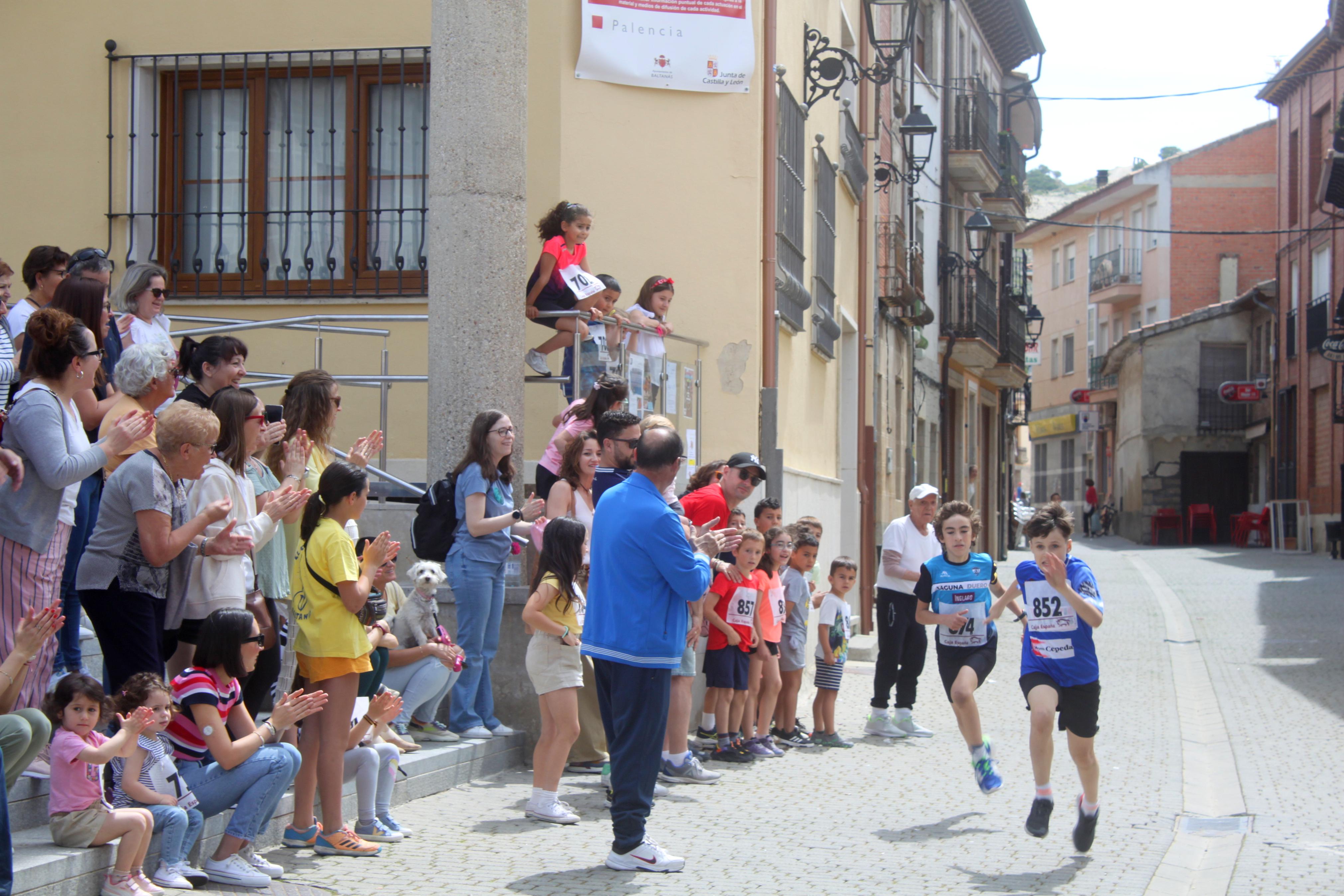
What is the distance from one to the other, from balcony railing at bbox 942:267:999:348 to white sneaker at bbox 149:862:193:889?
23758mm

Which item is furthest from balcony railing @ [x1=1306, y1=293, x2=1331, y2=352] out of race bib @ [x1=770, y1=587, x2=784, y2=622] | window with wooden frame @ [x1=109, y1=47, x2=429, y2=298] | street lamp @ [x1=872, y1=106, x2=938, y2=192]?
window with wooden frame @ [x1=109, y1=47, x2=429, y2=298]

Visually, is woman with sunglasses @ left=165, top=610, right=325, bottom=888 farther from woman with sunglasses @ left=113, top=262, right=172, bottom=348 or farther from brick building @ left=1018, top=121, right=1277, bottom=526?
brick building @ left=1018, top=121, right=1277, bottom=526

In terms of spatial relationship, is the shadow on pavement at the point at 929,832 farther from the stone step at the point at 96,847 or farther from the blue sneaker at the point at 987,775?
the stone step at the point at 96,847

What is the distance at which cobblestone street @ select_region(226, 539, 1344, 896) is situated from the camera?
233 inches

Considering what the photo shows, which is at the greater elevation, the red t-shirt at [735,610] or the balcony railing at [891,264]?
the balcony railing at [891,264]

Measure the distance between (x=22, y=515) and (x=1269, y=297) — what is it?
4158 cm

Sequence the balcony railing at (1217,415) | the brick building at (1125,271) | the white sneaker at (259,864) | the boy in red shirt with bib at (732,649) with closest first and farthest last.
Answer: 1. the white sneaker at (259,864)
2. the boy in red shirt with bib at (732,649)
3. the balcony railing at (1217,415)
4. the brick building at (1125,271)

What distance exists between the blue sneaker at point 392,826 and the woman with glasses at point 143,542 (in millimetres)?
1399

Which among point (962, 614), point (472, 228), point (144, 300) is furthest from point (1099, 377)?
point (144, 300)

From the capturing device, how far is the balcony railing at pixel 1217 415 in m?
44.5

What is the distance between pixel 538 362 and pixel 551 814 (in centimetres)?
360

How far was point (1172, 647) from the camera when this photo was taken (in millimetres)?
16078

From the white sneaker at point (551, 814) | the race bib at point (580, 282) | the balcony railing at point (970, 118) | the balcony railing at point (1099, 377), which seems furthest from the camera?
the balcony railing at point (1099, 377)

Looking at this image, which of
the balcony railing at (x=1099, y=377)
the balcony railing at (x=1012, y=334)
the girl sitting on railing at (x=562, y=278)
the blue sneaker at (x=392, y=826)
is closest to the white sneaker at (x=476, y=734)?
the blue sneaker at (x=392, y=826)
